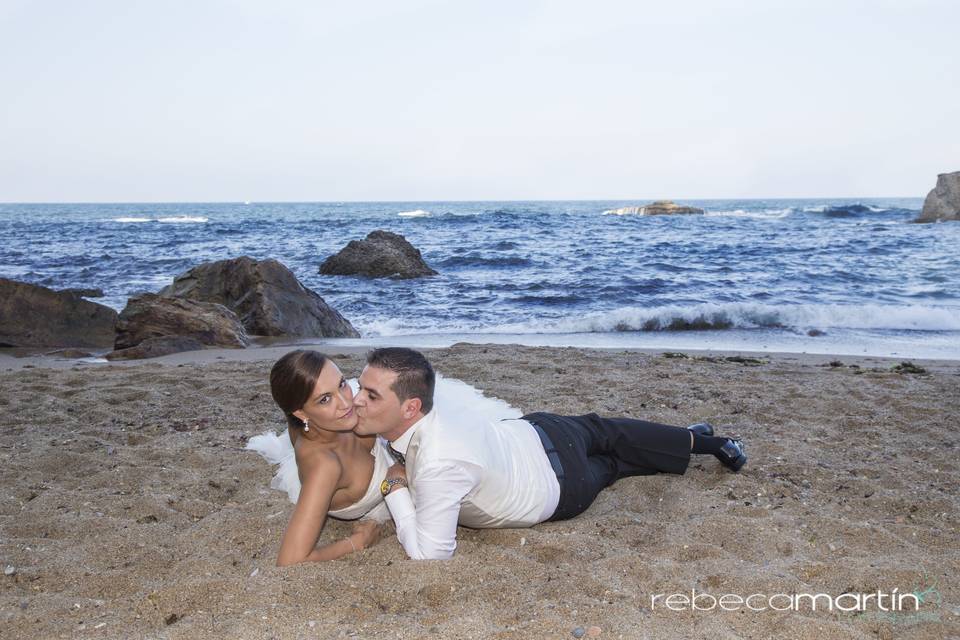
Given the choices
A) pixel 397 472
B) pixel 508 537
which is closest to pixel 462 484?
pixel 397 472

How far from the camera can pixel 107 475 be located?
4320mm

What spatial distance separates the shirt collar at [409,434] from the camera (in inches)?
129

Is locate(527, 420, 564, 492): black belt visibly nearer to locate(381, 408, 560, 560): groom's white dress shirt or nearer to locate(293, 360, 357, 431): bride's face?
locate(381, 408, 560, 560): groom's white dress shirt

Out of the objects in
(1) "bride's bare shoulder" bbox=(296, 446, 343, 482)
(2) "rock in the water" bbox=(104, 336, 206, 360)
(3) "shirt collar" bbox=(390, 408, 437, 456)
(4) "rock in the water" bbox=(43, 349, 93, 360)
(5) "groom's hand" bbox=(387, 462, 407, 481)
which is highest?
(3) "shirt collar" bbox=(390, 408, 437, 456)

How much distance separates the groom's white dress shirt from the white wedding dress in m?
0.14

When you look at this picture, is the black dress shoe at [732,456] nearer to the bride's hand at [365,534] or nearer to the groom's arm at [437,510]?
the groom's arm at [437,510]

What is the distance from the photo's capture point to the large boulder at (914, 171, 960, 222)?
42.1 meters

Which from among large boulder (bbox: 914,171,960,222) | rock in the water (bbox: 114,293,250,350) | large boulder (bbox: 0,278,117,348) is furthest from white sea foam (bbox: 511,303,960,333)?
large boulder (bbox: 914,171,960,222)

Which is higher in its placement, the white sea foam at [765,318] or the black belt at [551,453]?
the black belt at [551,453]

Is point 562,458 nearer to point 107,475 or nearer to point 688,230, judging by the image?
point 107,475

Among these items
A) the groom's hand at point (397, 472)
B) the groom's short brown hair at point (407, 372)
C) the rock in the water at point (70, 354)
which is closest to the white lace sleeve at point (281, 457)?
the groom's hand at point (397, 472)

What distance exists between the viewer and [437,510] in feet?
A: 10.5

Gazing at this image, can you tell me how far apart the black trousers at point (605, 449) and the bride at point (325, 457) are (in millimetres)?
629

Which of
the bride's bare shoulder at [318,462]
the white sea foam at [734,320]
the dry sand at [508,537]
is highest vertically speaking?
the bride's bare shoulder at [318,462]
